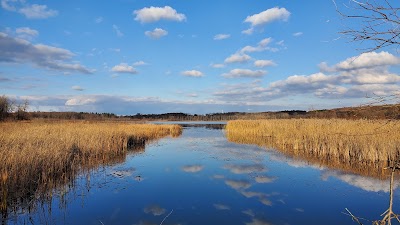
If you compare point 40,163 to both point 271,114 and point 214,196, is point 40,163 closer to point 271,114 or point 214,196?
point 214,196

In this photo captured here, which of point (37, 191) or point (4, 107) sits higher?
point (4, 107)

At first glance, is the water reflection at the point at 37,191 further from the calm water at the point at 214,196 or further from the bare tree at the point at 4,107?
the bare tree at the point at 4,107

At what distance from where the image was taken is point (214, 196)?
726 cm

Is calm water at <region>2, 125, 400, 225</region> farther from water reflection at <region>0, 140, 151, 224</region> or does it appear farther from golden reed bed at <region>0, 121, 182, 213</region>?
golden reed bed at <region>0, 121, 182, 213</region>

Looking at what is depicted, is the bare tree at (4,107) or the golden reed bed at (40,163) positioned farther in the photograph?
the bare tree at (4,107)

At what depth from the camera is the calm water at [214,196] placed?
5.73 meters

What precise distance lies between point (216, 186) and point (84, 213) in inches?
146

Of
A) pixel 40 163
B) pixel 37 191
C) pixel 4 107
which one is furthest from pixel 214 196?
pixel 4 107

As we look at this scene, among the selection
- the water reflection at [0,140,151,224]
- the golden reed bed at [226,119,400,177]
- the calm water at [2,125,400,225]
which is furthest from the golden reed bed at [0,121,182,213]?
the golden reed bed at [226,119,400,177]

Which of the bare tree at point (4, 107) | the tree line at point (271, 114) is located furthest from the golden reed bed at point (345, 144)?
the bare tree at point (4, 107)

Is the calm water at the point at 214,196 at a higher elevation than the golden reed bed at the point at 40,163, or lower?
lower

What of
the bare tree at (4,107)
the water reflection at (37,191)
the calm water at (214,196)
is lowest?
the calm water at (214,196)

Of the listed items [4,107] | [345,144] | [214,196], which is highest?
[4,107]

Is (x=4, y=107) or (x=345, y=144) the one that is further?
(x=4, y=107)
